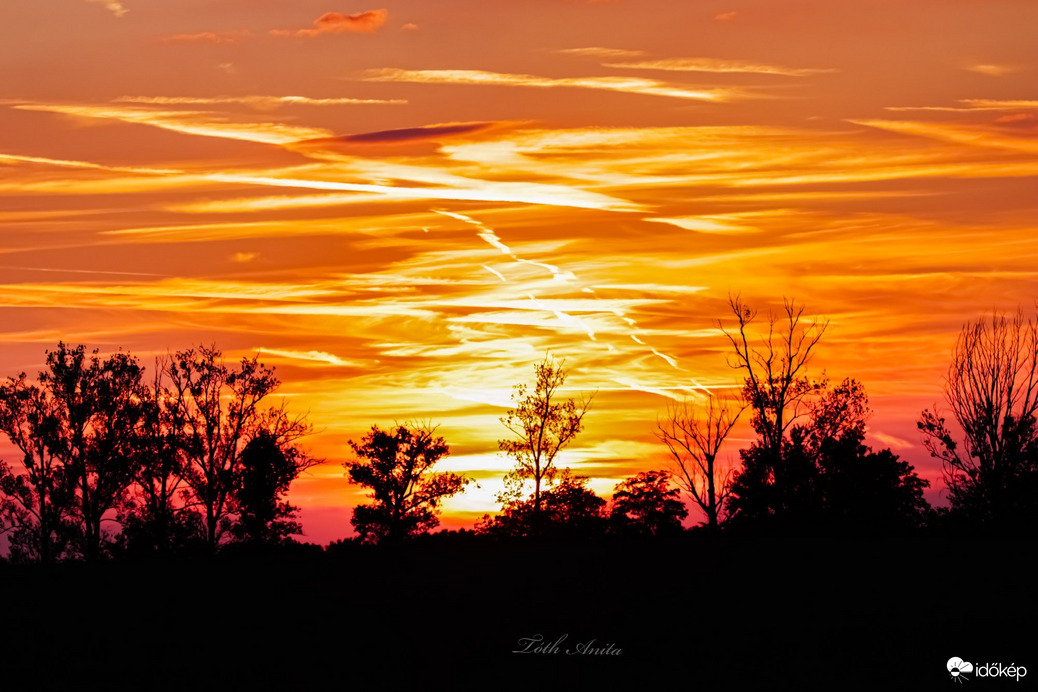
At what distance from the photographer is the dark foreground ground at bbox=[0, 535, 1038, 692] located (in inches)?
1113

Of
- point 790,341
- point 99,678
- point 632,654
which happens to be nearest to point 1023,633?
point 632,654

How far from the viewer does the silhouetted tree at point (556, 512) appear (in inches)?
2763

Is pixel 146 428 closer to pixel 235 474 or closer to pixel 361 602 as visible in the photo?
pixel 235 474

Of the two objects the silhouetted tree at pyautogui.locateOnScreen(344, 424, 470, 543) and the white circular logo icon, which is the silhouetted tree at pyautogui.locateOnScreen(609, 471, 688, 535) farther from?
the white circular logo icon

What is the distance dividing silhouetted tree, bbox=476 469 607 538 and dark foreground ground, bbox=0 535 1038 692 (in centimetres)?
2890

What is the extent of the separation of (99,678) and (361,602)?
8.20 meters

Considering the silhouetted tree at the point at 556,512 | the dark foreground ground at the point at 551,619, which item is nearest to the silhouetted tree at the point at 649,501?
the silhouetted tree at the point at 556,512

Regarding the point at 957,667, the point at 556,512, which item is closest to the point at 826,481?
the point at 556,512

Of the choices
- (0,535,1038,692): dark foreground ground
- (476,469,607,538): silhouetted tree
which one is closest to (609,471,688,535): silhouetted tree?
(476,469,607,538): silhouetted tree

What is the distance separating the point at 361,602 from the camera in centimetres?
3512

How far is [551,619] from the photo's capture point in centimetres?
3200

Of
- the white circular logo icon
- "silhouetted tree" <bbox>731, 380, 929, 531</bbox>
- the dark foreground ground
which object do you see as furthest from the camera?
"silhouetted tree" <bbox>731, 380, 929, 531</bbox>

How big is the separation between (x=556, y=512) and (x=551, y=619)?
4175 centimetres

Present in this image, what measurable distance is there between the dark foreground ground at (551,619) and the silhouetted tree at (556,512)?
28895 millimetres
